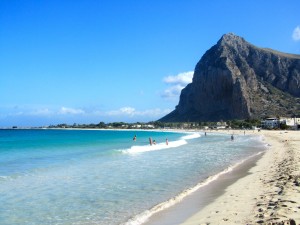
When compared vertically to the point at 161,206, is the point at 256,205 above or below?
above

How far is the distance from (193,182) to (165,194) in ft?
10.0

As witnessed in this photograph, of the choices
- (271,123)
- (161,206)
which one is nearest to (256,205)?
(161,206)

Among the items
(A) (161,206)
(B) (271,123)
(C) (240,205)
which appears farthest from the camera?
(B) (271,123)

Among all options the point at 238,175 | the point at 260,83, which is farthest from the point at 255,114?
the point at 238,175

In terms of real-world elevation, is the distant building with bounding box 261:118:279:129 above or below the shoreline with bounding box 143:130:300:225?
above

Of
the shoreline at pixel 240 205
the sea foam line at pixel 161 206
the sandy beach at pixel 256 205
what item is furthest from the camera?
the sea foam line at pixel 161 206

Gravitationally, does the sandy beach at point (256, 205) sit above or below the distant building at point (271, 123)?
below

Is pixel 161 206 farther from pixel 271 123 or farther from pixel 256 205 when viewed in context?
pixel 271 123

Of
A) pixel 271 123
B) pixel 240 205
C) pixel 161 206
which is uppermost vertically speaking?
pixel 271 123

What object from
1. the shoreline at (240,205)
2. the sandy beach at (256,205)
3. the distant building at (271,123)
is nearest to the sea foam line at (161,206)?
the shoreline at (240,205)

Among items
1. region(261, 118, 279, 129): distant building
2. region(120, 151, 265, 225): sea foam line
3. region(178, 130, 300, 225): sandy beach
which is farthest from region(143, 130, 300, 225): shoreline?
region(261, 118, 279, 129): distant building

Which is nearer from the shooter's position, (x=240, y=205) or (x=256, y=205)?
(x=256, y=205)

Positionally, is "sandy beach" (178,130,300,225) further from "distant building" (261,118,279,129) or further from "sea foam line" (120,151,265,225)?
"distant building" (261,118,279,129)

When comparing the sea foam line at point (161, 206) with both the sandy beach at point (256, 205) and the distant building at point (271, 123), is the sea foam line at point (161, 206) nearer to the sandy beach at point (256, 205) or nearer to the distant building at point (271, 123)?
the sandy beach at point (256, 205)
